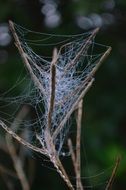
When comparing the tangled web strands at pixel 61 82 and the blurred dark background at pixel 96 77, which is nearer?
the tangled web strands at pixel 61 82

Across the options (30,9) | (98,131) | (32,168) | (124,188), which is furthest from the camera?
(30,9)

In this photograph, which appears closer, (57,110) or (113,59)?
(57,110)

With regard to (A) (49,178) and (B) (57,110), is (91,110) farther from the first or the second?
(B) (57,110)

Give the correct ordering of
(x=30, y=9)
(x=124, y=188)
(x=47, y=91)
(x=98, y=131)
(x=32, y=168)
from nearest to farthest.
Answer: (x=47, y=91) < (x=32, y=168) < (x=98, y=131) < (x=124, y=188) < (x=30, y=9)

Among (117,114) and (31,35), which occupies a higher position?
(31,35)

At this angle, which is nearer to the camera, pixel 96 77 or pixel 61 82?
pixel 61 82

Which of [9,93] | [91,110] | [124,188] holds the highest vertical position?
[9,93]

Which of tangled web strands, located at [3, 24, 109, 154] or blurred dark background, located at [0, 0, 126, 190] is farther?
blurred dark background, located at [0, 0, 126, 190]

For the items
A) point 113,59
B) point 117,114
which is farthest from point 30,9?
point 117,114
